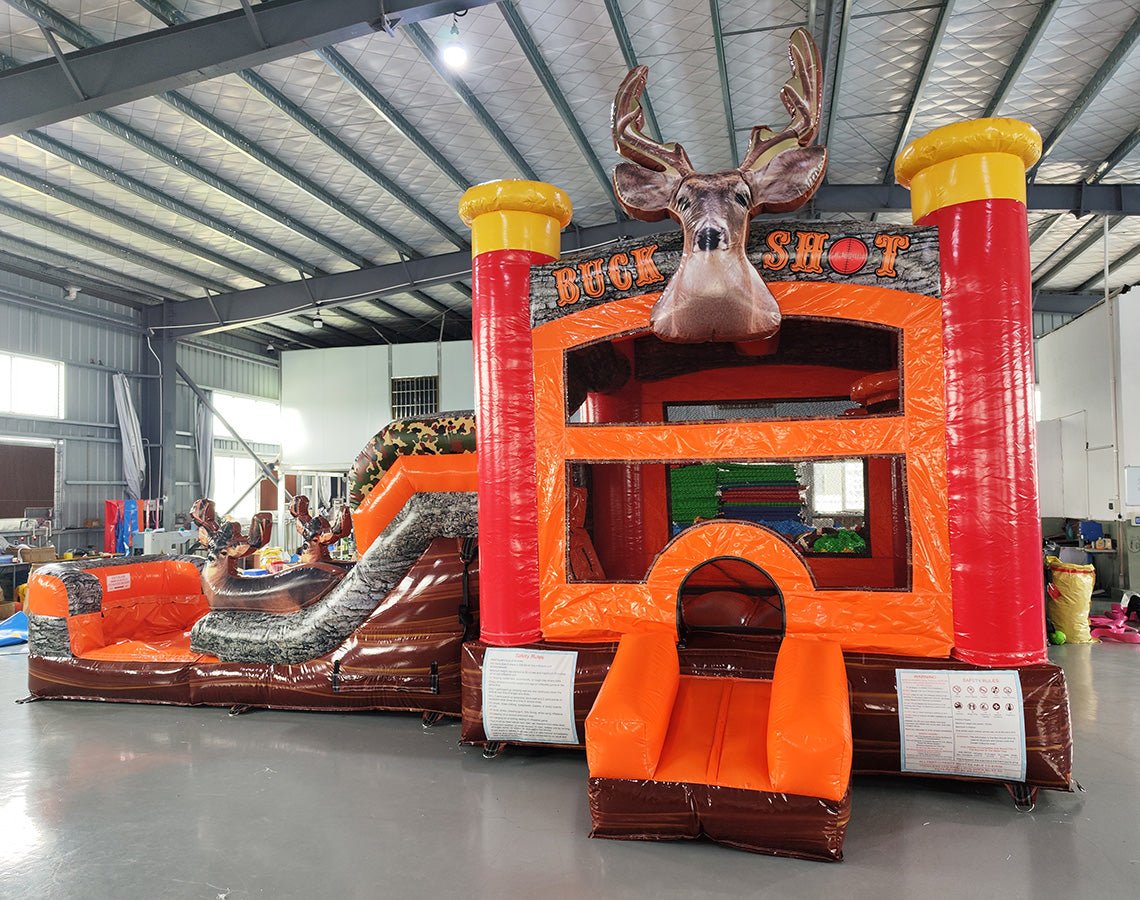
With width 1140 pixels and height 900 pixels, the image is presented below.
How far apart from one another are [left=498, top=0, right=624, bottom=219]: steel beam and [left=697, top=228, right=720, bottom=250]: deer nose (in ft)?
9.31

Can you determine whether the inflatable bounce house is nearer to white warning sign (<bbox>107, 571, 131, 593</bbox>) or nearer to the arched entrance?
the arched entrance

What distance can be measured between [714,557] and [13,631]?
714 centimetres

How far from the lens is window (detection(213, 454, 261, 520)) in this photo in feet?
47.1

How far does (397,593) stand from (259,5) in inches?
151

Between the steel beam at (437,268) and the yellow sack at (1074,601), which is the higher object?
the steel beam at (437,268)

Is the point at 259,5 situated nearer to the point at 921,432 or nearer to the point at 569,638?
the point at 569,638

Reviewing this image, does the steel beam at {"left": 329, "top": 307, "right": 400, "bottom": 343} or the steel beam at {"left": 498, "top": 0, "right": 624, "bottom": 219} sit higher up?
the steel beam at {"left": 498, "top": 0, "right": 624, "bottom": 219}

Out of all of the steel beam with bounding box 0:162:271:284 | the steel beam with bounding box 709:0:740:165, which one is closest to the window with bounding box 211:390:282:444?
the steel beam with bounding box 0:162:271:284

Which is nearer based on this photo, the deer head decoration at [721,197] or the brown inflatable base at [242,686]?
the deer head decoration at [721,197]

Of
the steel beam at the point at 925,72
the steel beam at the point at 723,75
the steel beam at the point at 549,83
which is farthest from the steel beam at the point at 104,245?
the steel beam at the point at 925,72

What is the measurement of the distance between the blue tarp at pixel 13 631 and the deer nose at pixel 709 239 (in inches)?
285

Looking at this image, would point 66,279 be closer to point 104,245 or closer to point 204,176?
point 104,245

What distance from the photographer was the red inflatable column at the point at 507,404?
12.6ft

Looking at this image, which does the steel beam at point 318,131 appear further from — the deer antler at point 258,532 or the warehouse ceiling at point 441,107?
the deer antler at point 258,532
